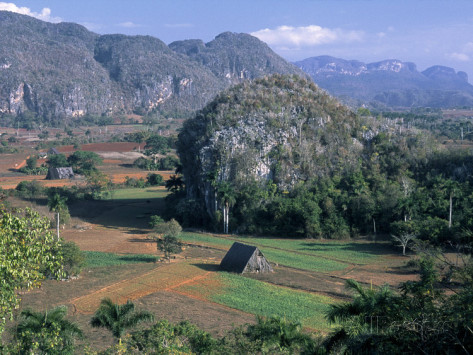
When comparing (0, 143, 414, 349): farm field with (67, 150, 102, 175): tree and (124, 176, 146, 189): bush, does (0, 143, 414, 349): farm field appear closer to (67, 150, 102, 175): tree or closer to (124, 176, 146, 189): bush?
(124, 176, 146, 189): bush

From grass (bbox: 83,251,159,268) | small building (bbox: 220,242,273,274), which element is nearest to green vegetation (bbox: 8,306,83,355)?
small building (bbox: 220,242,273,274)

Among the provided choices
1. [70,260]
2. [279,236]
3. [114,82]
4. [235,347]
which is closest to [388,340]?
[235,347]

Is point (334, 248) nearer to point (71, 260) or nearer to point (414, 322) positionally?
point (71, 260)

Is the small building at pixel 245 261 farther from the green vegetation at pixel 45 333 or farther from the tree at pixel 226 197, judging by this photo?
the green vegetation at pixel 45 333

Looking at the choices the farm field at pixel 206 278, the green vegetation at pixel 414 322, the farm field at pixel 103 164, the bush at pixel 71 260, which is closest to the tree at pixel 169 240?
the farm field at pixel 206 278

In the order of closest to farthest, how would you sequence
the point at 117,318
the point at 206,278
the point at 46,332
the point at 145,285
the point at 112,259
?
the point at 46,332
the point at 117,318
the point at 145,285
the point at 206,278
the point at 112,259

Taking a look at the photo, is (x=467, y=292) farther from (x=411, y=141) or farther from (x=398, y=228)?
(x=411, y=141)

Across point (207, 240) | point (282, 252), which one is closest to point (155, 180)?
point (207, 240)
